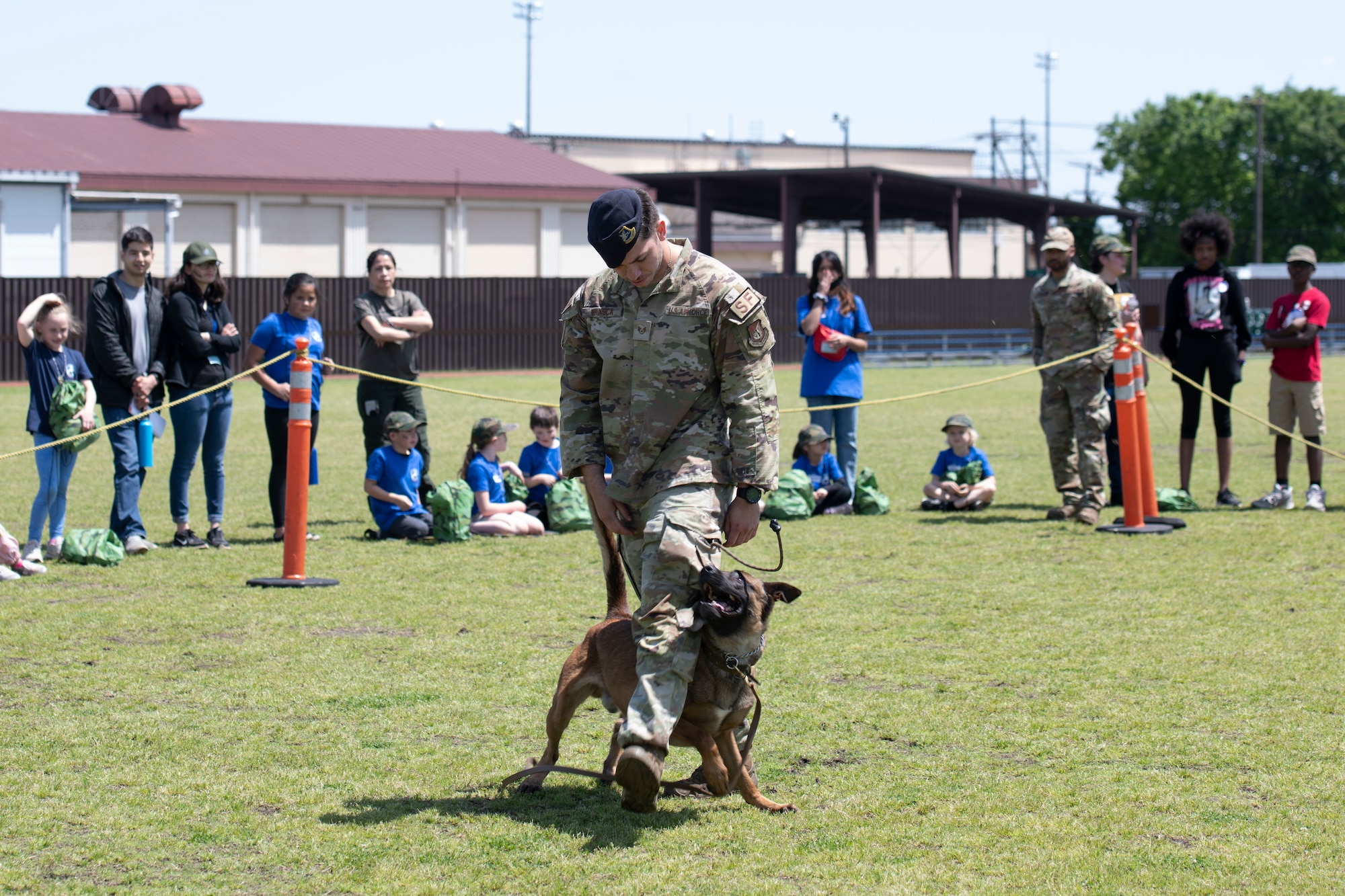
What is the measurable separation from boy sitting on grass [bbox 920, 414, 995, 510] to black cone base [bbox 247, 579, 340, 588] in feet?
16.8

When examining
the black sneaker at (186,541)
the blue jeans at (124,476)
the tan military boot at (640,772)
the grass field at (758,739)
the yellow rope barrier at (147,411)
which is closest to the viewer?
the grass field at (758,739)

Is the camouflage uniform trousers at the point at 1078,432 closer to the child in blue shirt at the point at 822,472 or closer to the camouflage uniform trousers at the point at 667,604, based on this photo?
the child in blue shirt at the point at 822,472

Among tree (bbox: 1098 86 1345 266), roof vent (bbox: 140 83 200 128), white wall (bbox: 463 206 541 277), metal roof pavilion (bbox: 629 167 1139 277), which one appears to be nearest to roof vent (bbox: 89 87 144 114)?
roof vent (bbox: 140 83 200 128)

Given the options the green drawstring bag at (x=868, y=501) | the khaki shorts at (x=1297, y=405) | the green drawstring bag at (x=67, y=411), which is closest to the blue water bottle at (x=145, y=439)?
the green drawstring bag at (x=67, y=411)

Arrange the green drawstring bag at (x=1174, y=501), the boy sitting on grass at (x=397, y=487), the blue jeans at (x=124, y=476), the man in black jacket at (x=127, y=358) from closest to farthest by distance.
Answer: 1. the man in black jacket at (x=127, y=358)
2. the blue jeans at (x=124, y=476)
3. the boy sitting on grass at (x=397, y=487)
4. the green drawstring bag at (x=1174, y=501)

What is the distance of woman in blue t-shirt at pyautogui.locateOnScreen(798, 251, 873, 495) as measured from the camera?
34.8 ft

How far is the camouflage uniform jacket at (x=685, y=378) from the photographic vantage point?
4.26 meters

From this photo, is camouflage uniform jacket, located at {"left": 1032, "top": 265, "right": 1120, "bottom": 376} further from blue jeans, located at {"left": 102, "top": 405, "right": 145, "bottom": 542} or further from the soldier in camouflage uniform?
blue jeans, located at {"left": 102, "top": 405, "right": 145, "bottom": 542}

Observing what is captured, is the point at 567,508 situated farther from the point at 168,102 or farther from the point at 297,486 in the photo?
the point at 168,102

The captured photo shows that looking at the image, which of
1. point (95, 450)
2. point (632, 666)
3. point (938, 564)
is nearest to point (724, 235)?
point (95, 450)

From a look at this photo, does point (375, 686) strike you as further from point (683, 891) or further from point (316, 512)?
point (316, 512)

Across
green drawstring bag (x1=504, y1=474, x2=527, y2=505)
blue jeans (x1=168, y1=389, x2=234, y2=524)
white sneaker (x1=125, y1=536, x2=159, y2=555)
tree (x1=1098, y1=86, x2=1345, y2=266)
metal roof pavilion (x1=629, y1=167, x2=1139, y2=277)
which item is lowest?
white sneaker (x1=125, y1=536, x2=159, y2=555)

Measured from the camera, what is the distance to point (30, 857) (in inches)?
154

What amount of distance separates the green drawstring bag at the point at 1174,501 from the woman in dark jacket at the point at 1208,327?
19 centimetres
